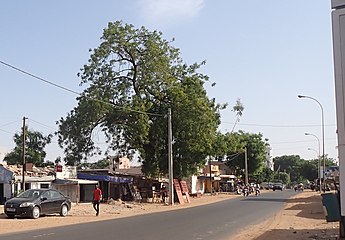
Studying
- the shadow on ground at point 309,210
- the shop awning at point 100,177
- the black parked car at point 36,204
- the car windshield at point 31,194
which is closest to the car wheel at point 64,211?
the black parked car at point 36,204

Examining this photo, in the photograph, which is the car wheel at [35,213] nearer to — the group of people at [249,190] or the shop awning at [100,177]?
the shop awning at [100,177]

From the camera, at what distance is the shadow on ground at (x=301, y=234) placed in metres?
17.3

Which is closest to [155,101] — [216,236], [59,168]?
[59,168]

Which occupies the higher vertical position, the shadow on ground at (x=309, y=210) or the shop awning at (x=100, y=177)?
the shop awning at (x=100, y=177)

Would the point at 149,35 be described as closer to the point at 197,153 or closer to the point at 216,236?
the point at 197,153

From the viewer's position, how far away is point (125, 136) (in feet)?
158

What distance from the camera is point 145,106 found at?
47.5 m

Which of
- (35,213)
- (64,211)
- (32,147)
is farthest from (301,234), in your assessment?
(32,147)

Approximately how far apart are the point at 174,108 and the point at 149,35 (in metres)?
7.25

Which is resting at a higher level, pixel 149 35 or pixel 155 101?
pixel 149 35

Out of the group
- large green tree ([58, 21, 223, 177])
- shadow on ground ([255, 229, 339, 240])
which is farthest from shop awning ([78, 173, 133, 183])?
shadow on ground ([255, 229, 339, 240])

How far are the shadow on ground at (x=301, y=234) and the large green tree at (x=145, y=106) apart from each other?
93.9 feet

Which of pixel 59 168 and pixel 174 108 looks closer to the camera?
pixel 59 168

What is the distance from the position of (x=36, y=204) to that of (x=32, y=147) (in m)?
56.6
